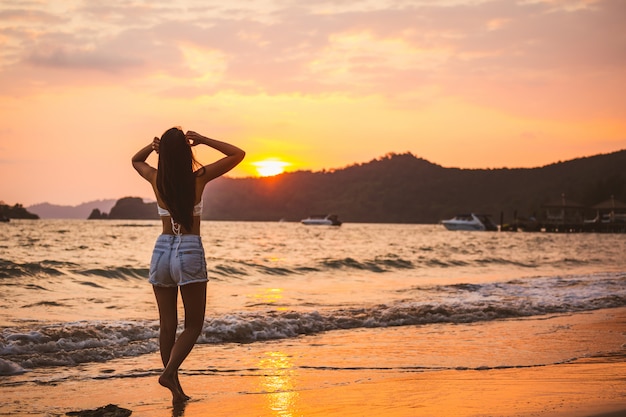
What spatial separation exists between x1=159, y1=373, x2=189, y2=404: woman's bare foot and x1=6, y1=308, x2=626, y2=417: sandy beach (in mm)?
96

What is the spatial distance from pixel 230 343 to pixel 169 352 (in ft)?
13.3

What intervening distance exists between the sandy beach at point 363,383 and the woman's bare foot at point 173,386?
3.8 inches

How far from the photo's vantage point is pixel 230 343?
976cm

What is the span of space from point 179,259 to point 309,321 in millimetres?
6147

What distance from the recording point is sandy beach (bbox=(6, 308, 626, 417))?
219 inches

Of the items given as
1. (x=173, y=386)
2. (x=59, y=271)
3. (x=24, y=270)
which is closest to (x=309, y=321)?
(x=173, y=386)

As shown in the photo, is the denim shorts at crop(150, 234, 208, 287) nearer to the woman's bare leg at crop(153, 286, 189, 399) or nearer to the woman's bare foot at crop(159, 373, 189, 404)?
the woman's bare leg at crop(153, 286, 189, 399)

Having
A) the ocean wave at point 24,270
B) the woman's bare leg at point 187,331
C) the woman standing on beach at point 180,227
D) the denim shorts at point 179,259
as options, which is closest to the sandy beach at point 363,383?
the woman's bare leg at point 187,331

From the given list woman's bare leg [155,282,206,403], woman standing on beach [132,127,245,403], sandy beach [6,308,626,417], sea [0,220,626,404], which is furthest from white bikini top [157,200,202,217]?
sea [0,220,626,404]

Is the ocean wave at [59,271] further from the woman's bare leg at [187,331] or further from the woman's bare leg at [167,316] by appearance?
the woman's bare leg at [187,331]

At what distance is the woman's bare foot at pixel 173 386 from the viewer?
5.59 metres

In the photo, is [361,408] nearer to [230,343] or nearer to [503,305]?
[230,343]

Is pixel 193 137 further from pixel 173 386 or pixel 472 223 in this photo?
pixel 472 223

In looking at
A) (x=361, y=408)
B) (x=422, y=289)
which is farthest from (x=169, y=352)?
(x=422, y=289)
